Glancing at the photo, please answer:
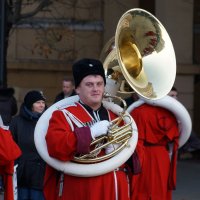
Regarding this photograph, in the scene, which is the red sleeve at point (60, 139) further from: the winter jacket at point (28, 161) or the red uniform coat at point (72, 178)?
the winter jacket at point (28, 161)

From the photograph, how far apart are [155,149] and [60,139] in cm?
267

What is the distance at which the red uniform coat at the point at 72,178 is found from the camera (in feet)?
18.1

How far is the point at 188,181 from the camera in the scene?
13.0 meters

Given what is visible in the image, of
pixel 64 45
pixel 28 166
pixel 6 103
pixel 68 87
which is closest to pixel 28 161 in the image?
pixel 28 166

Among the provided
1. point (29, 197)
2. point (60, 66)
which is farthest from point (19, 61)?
point (29, 197)

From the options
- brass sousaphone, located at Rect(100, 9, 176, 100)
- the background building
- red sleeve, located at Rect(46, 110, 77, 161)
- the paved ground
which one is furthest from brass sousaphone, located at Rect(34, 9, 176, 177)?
the background building

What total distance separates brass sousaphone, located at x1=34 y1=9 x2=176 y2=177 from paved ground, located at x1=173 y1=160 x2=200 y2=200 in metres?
4.62

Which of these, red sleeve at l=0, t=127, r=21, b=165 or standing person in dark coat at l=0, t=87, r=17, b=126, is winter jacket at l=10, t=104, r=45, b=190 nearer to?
red sleeve at l=0, t=127, r=21, b=165

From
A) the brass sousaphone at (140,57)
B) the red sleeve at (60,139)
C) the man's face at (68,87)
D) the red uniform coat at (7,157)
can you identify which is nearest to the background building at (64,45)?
the man's face at (68,87)

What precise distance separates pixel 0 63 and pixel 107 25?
5.86 meters

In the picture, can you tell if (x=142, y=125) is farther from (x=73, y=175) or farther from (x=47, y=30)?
(x=47, y=30)

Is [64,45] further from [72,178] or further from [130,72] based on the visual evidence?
[72,178]

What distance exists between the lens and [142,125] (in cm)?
798

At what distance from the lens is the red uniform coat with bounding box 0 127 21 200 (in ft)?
19.1
